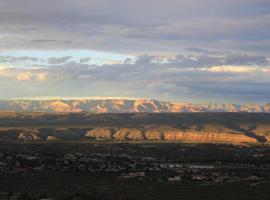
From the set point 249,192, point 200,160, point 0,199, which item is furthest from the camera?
point 200,160

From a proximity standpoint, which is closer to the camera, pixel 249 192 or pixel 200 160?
pixel 249 192

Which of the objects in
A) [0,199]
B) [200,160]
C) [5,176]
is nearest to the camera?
[0,199]

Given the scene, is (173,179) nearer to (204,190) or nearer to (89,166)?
(204,190)

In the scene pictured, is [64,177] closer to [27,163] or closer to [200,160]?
[27,163]

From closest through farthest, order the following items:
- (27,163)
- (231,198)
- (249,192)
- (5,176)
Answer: (231,198), (249,192), (5,176), (27,163)

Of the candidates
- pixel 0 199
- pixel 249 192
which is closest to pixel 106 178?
pixel 249 192

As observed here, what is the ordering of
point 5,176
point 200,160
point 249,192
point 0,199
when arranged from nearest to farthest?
point 0,199, point 249,192, point 5,176, point 200,160

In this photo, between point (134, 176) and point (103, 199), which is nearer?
point (103, 199)

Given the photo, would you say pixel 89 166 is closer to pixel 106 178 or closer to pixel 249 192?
pixel 106 178

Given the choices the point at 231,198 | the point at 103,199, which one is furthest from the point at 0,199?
the point at 231,198
